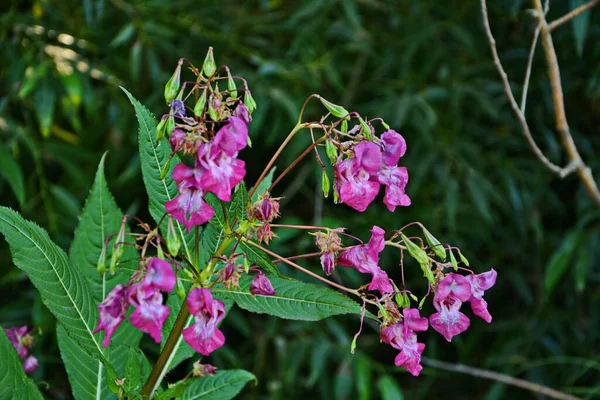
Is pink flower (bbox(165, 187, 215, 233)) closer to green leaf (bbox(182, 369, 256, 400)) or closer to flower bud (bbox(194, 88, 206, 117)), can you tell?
flower bud (bbox(194, 88, 206, 117))

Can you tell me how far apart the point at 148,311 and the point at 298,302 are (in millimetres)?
162

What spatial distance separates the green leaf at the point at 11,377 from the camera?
640 millimetres

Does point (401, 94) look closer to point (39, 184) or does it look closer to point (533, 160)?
point (533, 160)

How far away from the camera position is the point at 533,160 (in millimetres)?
1705

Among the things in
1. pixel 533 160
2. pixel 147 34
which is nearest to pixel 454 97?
pixel 533 160

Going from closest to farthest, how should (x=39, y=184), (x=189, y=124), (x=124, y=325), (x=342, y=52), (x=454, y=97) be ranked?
(x=189, y=124) → (x=124, y=325) → (x=39, y=184) → (x=454, y=97) → (x=342, y=52)

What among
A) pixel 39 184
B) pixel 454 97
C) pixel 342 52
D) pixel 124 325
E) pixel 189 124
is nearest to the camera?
pixel 189 124

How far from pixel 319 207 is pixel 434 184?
312 mm

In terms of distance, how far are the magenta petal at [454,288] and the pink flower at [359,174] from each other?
10cm

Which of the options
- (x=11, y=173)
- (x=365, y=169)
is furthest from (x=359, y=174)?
(x=11, y=173)

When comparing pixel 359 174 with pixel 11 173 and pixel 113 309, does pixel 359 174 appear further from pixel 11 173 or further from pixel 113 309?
pixel 11 173

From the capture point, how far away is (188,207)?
1.71 feet

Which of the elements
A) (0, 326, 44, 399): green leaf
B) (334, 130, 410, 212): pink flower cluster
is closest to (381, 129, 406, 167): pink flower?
(334, 130, 410, 212): pink flower cluster

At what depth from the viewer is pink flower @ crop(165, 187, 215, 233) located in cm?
52
